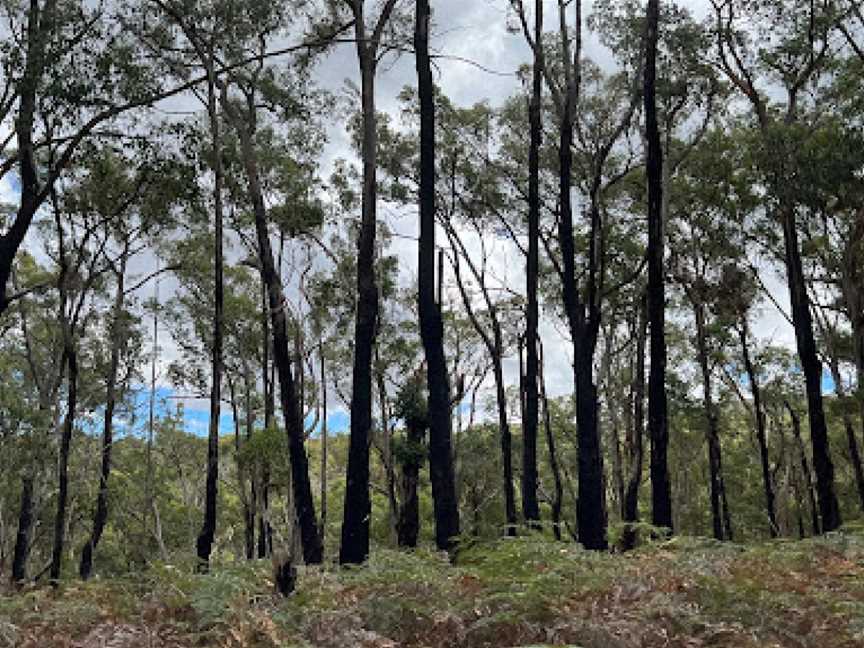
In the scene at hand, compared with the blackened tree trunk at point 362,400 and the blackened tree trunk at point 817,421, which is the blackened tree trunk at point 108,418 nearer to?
the blackened tree trunk at point 362,400

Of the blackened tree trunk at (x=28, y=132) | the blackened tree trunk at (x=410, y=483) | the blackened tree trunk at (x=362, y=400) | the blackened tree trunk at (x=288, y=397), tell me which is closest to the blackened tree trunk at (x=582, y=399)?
the blackened tree trunk at (x=362, y=400)

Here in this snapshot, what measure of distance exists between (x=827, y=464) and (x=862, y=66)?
30.5 feet

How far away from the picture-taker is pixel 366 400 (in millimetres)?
13562

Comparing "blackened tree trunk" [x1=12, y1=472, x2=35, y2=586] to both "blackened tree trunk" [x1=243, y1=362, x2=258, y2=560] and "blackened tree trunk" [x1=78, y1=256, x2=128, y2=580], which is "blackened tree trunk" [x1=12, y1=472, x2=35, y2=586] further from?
"blackened tree trunk" [x1=243, y1=362, x2=258, y2=560]

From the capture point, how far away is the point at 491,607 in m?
5.34

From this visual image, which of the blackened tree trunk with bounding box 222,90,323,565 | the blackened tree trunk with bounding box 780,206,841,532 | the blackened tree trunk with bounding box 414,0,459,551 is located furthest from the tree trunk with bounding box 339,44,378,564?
the blackened tree trunk with bounding box 780,206,841,532

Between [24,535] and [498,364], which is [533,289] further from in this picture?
[24,535]

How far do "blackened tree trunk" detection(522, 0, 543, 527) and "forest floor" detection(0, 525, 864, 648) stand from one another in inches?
442

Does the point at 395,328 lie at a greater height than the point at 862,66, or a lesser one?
lesser

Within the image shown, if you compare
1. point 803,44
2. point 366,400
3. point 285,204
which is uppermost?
point 803,44

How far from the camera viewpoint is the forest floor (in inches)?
185

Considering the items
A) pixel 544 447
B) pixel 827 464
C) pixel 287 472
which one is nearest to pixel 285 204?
pixel 287 472

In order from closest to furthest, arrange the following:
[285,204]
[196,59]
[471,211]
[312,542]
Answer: [312,542], [196,59], [285,204], [471,211]

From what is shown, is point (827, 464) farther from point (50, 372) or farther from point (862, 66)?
point (50, 372)
